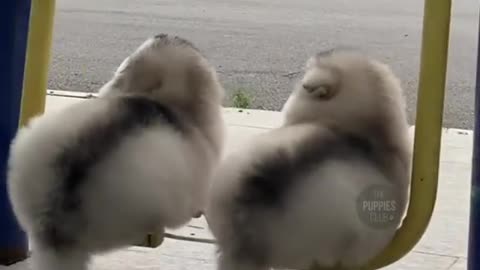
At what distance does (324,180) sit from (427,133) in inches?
12.6

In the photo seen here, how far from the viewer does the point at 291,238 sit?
5.95ft

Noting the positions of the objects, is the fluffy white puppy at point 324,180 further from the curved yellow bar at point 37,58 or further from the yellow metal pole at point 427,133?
the curved yellow bar at point 37,58

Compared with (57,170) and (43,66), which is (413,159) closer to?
(57,170)

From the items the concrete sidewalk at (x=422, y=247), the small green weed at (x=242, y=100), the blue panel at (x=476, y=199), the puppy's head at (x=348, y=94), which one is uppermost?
the puppy's head at (x=348, y=94)

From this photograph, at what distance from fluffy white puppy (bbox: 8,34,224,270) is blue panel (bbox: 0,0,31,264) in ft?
2.82

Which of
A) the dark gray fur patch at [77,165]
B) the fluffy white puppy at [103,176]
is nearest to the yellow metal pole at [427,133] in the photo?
the fluffy white puppy at [103,176]

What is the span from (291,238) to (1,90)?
1.26m

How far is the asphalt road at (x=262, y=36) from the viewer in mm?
6359

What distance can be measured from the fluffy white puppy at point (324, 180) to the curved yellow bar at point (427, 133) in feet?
0.09

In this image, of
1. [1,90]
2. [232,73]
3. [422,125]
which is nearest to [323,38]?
[232,73]

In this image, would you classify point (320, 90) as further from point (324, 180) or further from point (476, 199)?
point (476, 199)

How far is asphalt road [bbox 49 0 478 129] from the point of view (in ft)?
20.9

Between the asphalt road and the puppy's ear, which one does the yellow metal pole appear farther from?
the asphalt road

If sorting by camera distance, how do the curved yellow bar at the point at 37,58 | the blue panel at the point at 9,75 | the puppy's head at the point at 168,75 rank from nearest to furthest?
1. the puppy's head at the point at 168,75
2. the curved yellow bar at the point at 37,58
3. the blue panel at the point at 9,75
